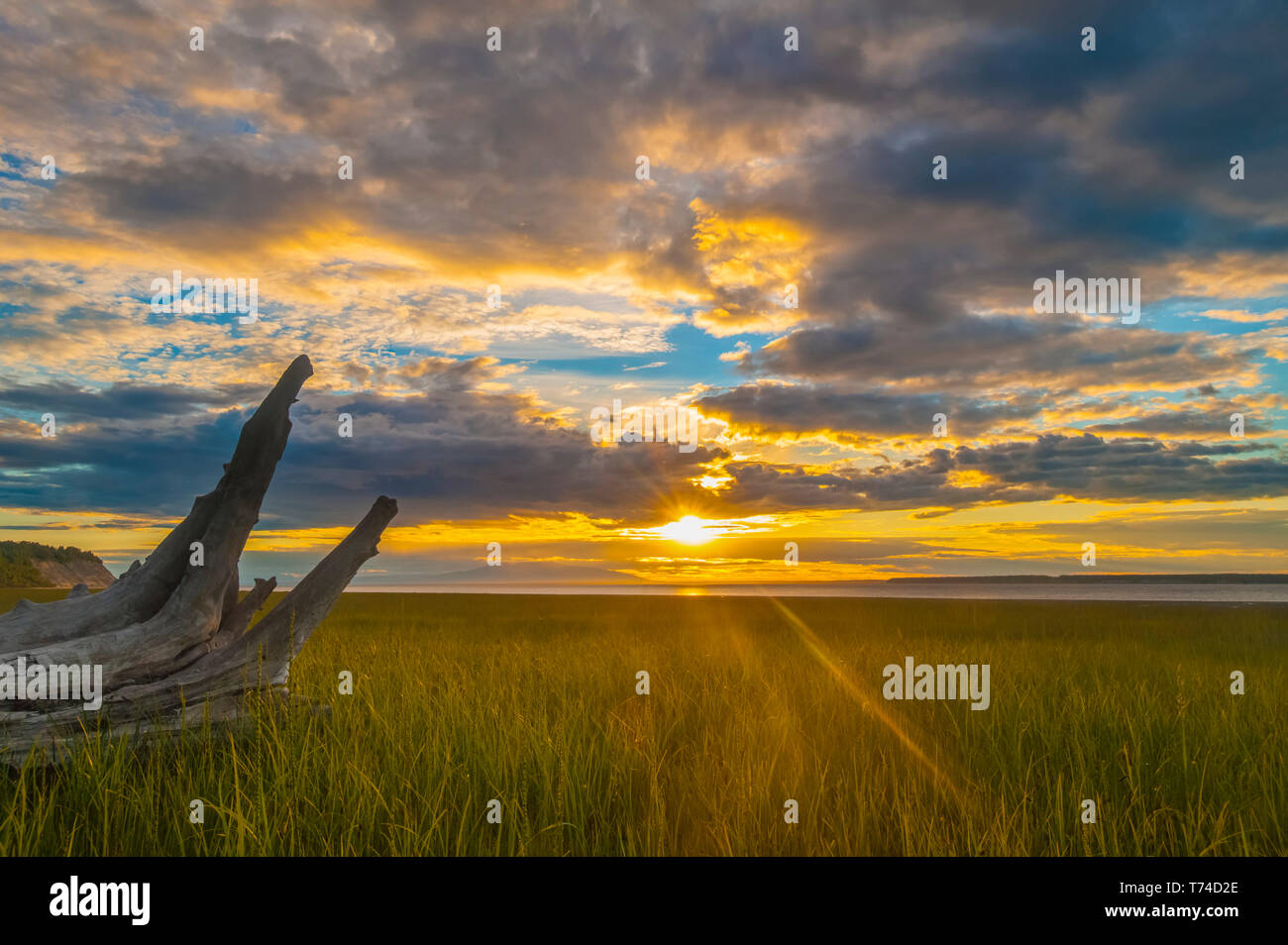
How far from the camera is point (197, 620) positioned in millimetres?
6695

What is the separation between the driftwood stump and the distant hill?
60.4 metres

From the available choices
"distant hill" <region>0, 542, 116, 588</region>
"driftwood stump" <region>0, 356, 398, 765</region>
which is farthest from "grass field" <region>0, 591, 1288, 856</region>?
"distant hill" <region>0, 542, 116, 588</region>

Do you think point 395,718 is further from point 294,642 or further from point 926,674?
point 926,674

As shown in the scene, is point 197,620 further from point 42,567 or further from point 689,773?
point 42,567

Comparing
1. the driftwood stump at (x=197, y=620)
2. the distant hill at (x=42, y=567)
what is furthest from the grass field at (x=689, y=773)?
the distant hill at (x=42, y=567)

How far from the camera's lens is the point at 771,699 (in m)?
7.77

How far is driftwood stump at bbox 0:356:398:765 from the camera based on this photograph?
596 cm

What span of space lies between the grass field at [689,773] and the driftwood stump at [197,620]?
506 millimetres

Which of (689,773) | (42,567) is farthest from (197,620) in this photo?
(42,567)

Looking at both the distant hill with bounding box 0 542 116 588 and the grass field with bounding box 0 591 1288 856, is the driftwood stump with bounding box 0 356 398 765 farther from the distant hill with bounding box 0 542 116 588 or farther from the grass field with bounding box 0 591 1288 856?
the distant hill with bounding box 0 542 116 588

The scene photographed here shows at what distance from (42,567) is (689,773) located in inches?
2928

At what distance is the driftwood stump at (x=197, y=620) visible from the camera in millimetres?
5961
